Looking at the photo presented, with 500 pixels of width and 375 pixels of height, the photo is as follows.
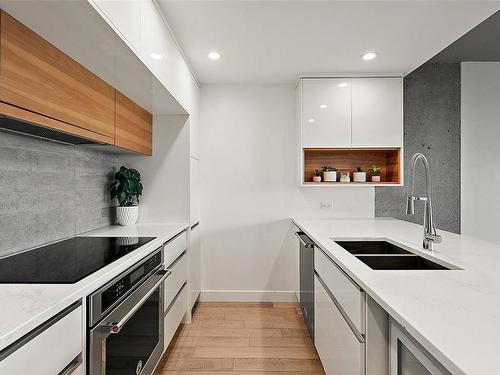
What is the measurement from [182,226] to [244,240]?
1016mm

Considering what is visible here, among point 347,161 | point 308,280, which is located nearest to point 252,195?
point 347,161

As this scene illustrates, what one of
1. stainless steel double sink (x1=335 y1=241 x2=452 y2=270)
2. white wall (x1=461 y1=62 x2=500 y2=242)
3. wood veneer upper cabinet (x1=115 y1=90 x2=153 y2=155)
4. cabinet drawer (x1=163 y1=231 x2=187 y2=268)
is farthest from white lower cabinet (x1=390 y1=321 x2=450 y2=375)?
white wall (x1=461 y1=62 x2=500 y2=242)

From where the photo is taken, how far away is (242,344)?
2.78m

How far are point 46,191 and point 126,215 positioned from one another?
94 cm

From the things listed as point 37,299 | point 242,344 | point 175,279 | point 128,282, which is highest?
point 37,299

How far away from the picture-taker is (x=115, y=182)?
2881 mm

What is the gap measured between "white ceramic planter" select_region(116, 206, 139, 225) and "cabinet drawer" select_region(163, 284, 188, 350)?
72cm

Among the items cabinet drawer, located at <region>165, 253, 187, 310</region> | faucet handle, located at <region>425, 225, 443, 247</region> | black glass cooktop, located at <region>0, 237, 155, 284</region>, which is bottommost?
cabinet drawer, located at <region>165, 253, 187, 310</region>

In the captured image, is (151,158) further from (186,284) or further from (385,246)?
(385,246)

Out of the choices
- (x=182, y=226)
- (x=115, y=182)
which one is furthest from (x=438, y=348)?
(x=115, y=182)

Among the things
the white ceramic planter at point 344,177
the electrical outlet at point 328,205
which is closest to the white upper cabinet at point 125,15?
the white ceramic planter at point 344,177

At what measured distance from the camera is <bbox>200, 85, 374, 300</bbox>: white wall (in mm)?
3764

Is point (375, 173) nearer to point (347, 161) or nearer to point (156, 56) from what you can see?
point (347, 161)

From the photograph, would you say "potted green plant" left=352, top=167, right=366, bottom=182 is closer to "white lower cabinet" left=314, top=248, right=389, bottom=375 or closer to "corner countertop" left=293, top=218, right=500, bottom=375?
"white lower cabinet" left=314, top=248, right=389, bottom=375
